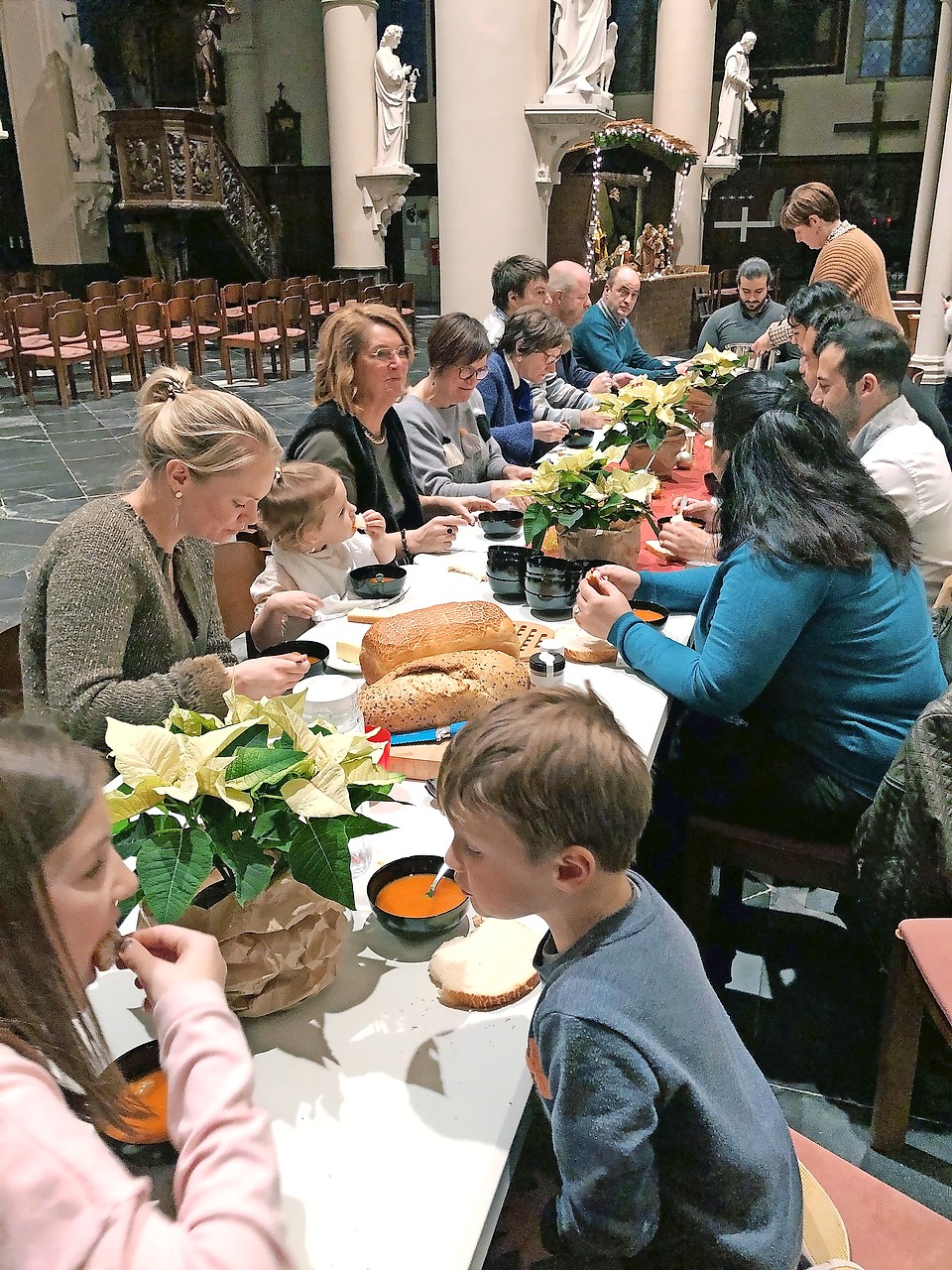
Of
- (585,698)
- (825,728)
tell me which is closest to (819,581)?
(825,728)

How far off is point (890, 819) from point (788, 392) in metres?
0.88

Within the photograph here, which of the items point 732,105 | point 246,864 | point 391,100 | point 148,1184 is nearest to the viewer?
point 148,1184

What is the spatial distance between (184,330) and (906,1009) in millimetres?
10857

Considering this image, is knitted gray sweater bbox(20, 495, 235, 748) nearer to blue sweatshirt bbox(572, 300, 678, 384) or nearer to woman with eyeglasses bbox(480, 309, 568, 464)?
woman with eyeglasses bbox(480, 309, 568, 464)

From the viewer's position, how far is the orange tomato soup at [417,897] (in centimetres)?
125

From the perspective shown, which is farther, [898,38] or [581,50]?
[898,38]

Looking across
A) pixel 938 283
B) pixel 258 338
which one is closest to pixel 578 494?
pixel 938 283

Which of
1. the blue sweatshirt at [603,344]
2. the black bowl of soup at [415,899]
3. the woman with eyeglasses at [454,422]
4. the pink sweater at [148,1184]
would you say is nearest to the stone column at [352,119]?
the blue sweatshirt at [603,344]

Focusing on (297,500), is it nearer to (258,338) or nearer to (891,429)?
(891,429)

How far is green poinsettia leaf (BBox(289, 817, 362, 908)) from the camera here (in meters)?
1.02

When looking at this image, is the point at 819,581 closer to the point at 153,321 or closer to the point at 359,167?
the point at 153,321

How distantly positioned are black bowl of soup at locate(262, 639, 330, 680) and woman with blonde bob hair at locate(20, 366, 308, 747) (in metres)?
0.10

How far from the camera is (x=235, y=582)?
261 cm

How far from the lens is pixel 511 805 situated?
96cm
